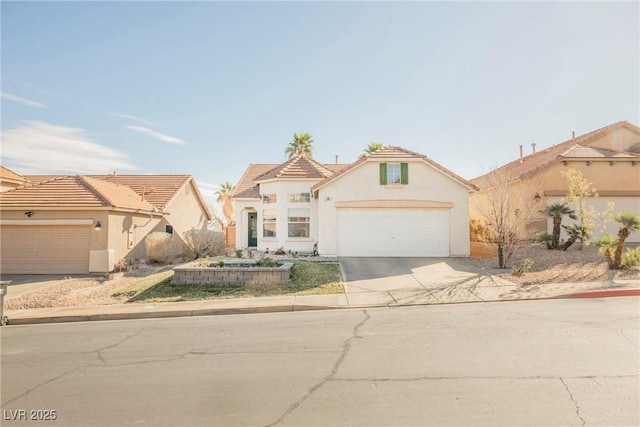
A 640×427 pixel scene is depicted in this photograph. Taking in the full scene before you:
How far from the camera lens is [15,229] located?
15.3 m

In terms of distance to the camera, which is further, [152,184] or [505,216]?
[152,184]

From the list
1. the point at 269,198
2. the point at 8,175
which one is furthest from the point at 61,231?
the point at 269,198

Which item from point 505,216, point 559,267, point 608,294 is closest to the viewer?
point 608,294

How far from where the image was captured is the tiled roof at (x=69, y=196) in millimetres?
15156

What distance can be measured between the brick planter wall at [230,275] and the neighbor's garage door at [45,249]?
6.24 meters

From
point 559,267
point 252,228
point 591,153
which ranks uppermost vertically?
point 591,153

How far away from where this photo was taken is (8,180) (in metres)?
18.7

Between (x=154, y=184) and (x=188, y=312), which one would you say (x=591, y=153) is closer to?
(x=188, y=312)

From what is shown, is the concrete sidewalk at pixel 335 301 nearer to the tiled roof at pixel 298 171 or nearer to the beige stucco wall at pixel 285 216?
the beige stucco wall at pixel 285 216

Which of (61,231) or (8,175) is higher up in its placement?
(8,175)

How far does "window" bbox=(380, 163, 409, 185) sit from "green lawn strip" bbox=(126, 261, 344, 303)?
6.33 metres

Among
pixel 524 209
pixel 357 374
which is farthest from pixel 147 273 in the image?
pixel 524 209

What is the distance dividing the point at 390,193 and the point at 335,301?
876 centimetres

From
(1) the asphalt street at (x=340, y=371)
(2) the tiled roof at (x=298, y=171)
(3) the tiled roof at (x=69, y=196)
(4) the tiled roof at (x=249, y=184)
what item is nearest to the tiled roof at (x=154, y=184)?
(3) the tiled roof at (x=69, y=196)
